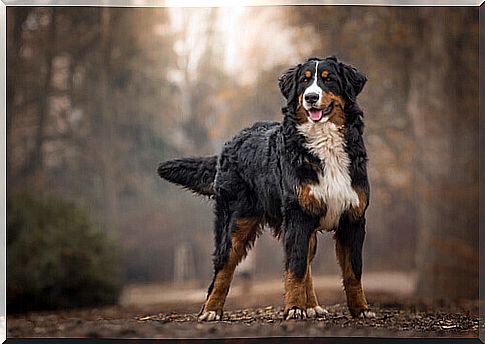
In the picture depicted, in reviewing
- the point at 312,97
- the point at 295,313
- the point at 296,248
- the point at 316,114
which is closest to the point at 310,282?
the point at 295,313

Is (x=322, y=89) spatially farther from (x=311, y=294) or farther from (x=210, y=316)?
(x=210, y=316)

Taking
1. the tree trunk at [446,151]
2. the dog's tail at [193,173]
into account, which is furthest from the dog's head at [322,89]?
the tree trunk at [446,151]

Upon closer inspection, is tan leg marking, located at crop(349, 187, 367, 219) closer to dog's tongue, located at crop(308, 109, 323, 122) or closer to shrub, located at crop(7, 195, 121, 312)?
dog's tongue, located at crop(308, 109, 323, 122)

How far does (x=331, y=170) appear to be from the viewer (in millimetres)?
5574

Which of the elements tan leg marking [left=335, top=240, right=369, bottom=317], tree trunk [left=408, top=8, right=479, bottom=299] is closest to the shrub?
tan leg marking [left=335, top=240, right=369, bottom=317]

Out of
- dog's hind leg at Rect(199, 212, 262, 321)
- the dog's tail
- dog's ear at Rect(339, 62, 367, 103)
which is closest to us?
dog's ear at Rect(339, 62, 367, 103)

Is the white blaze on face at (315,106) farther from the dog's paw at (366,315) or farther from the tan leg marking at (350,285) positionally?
the dog's paw at (366,315)

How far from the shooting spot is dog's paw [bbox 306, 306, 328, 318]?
19.3ft

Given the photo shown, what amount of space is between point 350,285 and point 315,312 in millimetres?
305

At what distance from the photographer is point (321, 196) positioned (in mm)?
5555

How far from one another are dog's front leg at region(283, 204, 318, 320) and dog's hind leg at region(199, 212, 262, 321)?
407mm

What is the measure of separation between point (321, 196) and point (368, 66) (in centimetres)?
159

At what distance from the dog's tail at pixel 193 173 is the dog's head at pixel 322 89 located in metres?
0.99

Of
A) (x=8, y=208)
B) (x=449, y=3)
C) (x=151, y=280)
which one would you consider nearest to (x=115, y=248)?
(x=151, y=280)
